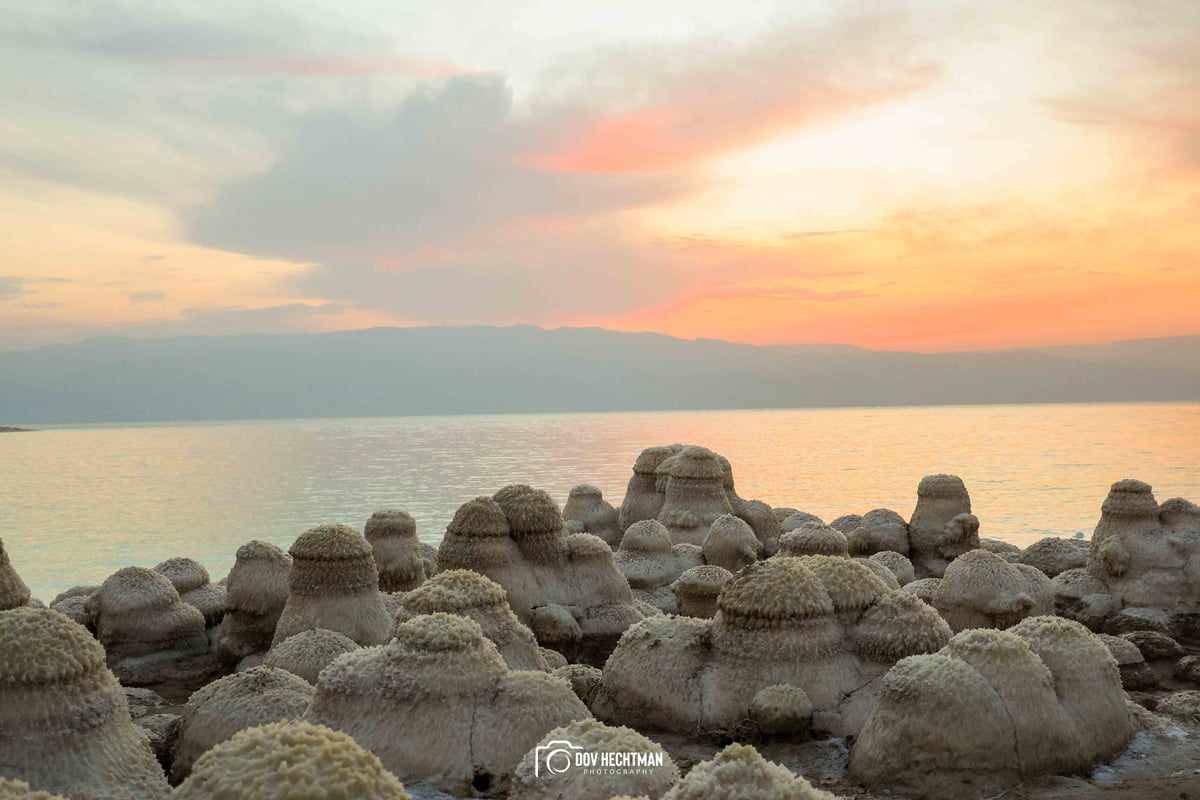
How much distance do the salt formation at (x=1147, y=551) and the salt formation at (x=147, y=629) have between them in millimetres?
13610

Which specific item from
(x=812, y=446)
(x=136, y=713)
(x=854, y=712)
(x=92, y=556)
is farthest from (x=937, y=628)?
(x=812, y=446)

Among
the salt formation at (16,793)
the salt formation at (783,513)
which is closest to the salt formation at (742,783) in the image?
the salt formation at (16,793)

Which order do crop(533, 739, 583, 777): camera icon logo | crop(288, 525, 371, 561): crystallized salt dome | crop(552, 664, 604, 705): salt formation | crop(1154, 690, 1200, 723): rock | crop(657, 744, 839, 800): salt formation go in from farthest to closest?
crop(288, 525, 371, 561): crystallized salt dome
crop(552, 664, 604, 705): salt formation
crop(1154, 690, 1200, 723): rock
crop(533, 739, 583, 777): camera icon logo
crop(657, 744, 839, 800): salt formation

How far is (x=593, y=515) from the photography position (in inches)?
814

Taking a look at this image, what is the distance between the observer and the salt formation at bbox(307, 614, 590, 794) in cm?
658

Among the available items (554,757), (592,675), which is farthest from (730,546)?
(554,757)

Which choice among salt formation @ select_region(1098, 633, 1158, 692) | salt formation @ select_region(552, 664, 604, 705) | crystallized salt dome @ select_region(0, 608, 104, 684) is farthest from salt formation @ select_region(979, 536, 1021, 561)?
crystallized salt dome @ select_region(0, 608, 104, 684)

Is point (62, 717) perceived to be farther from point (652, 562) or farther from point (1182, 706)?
point (652, 562)

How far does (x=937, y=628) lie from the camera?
879cm

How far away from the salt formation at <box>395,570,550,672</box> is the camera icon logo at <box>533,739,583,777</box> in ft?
10.3

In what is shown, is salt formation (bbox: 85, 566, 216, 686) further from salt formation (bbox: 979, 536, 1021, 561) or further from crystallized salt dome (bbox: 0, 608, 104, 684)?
salt formation (bbox: 979, 536, 1021, 561)

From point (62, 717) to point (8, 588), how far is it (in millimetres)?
2657

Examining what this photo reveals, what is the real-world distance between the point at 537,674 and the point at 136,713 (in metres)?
5.85

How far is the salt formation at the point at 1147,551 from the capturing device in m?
14.5
